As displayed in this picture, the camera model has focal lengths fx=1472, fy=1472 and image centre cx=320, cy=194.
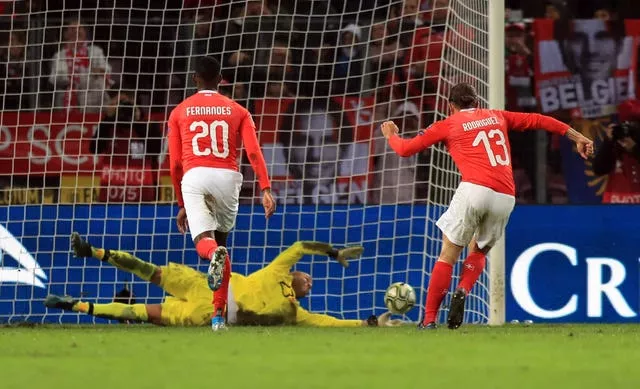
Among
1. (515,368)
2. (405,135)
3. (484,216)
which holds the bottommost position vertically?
(515,368)

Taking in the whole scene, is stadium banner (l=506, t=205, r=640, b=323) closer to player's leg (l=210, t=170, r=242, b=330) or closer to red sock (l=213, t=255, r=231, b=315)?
player's leg (l=210, t=170, r=242, b=330)

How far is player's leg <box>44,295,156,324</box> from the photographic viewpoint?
10.6 meters

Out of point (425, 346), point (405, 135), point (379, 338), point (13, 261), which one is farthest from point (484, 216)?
point (13, 261)

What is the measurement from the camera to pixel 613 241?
41.0ft

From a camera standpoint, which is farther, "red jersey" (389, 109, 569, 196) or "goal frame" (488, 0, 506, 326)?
"goal frame" (488, 0, 506, 326)

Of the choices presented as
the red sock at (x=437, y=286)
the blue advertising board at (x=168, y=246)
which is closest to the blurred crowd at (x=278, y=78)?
the blue advertising board at (x=168, y=246)

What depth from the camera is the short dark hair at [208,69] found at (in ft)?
32.0

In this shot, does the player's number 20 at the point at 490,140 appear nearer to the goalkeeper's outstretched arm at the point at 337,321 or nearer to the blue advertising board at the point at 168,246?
the goalkeeper's outstretched arm at the point at 337,321

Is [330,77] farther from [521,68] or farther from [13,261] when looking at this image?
[13,261]

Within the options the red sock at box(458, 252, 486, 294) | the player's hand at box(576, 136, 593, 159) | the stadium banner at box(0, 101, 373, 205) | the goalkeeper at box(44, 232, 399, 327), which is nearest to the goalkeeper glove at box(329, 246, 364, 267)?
the goalkeeper at box(44, 232, 399, 327)

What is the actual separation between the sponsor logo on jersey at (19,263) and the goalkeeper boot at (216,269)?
3.66 meters

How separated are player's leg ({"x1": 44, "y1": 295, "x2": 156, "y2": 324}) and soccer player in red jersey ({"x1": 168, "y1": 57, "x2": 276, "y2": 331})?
1183 millimetres

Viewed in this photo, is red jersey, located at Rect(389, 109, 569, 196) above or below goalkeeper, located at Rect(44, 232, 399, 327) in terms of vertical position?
above

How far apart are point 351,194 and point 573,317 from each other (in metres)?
2.15
